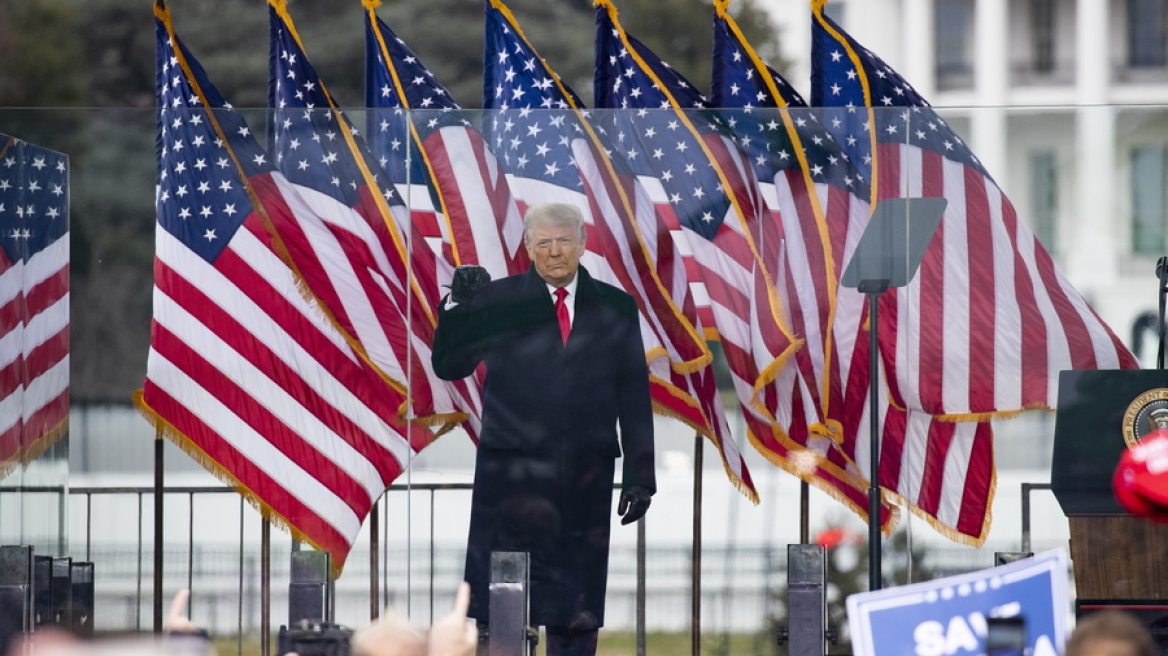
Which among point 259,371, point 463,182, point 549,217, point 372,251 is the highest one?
point 463,182

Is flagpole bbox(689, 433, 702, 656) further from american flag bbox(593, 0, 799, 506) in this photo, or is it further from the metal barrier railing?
american flag bbox(593, 0, 799, 506)

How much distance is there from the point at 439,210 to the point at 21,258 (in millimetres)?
1878

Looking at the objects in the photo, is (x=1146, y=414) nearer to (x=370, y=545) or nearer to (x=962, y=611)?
(x=962, y=611)

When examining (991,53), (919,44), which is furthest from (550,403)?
(991,53)

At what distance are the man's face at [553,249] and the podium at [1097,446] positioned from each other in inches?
87.7

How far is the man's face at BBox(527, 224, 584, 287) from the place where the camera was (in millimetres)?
6898

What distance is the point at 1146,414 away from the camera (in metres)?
6.86

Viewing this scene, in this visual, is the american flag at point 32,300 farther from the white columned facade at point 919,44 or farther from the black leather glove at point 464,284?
the white columned facade at point 919,44

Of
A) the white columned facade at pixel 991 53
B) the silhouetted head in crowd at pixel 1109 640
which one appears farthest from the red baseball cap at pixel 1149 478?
the white columned facade at pixel 991 53

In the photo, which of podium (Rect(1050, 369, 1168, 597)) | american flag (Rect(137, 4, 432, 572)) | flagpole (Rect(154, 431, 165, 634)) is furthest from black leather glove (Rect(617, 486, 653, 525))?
flagpole (Rect(154, 431, 165, 634))

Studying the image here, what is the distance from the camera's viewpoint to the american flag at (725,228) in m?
6.89

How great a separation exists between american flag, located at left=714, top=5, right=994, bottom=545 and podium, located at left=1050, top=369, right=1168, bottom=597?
1.10ft

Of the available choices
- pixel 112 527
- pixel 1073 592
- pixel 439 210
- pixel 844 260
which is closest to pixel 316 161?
pixel 439 210

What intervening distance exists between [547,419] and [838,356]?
51.7 inches
